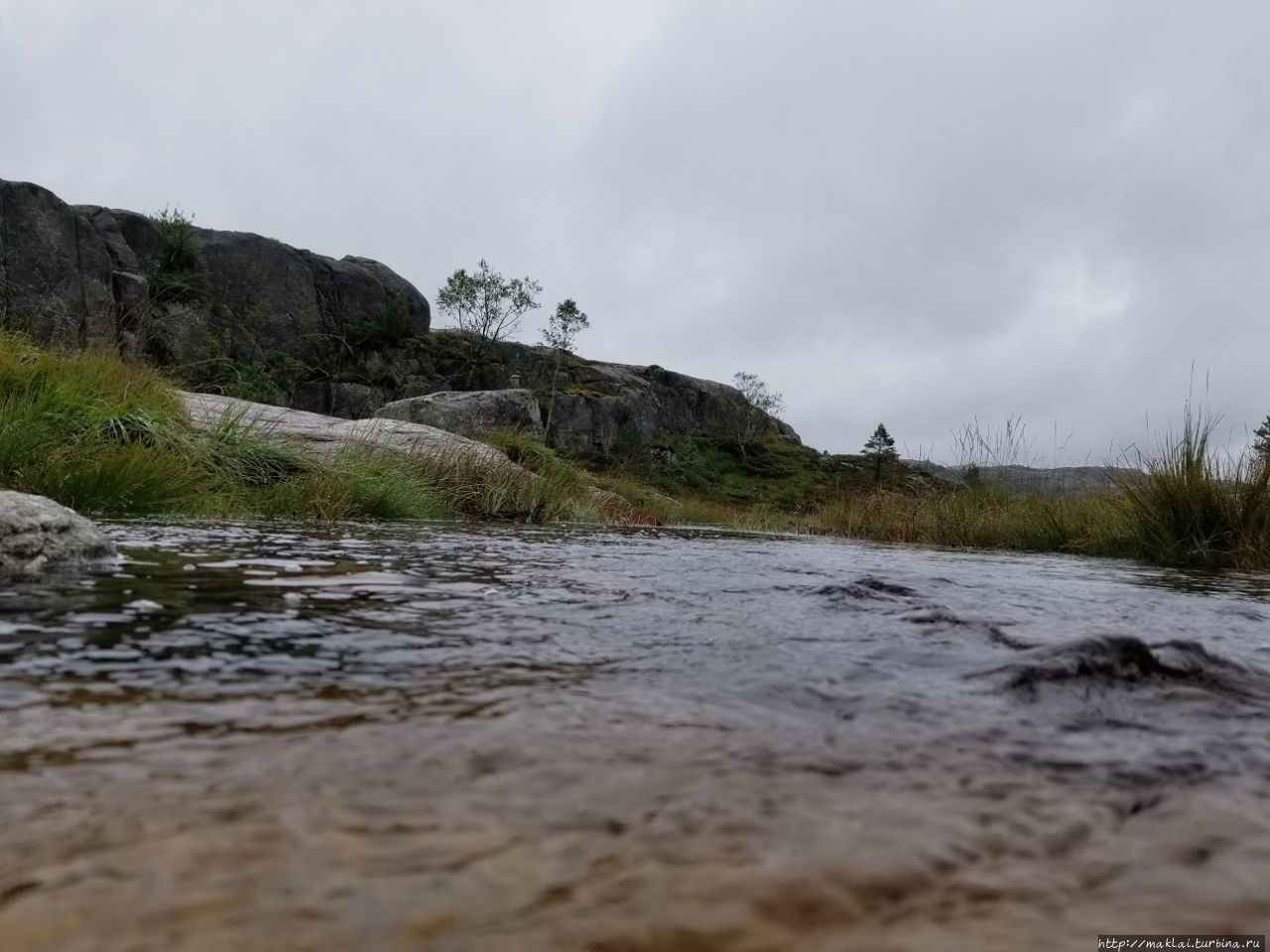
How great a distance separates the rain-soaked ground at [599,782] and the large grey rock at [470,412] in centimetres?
1398

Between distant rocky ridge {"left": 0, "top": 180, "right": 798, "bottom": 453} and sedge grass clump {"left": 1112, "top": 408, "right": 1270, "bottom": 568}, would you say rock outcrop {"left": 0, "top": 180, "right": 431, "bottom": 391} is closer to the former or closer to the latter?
distant rocky ridge {"left": 0, "top": 180, "right": 798, "bottom": 453}

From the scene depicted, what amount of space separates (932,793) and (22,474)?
4792 mm

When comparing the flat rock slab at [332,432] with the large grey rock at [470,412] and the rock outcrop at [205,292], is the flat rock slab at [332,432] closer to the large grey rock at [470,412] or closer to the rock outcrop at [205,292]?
the large grey rock at [470,412]

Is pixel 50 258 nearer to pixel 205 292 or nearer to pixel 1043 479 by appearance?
pixel 205 292

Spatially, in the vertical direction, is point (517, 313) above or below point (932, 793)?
above

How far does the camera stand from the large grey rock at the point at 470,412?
16031 mm

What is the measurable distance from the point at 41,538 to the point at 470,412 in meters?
14.7

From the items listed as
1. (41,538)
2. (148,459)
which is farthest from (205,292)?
(41,538)

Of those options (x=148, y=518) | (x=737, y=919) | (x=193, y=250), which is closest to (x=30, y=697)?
(x=737, y=919)

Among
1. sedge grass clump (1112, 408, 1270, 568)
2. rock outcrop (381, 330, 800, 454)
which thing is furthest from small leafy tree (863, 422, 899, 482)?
sedge grass clump (1112, 408, 1270, 568)

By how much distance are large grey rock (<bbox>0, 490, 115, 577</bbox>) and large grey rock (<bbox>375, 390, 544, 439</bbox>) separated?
12794mm

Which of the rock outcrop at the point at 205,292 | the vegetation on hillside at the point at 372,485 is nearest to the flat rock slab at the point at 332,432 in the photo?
the vegetation on hillside at the point at 372,485

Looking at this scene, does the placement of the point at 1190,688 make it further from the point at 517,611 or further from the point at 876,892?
the point at 517,611

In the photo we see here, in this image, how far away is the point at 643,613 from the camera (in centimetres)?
194
